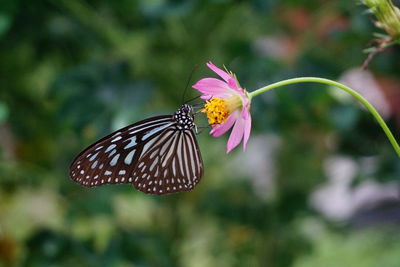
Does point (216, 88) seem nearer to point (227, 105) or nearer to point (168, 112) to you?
point (227, 105)

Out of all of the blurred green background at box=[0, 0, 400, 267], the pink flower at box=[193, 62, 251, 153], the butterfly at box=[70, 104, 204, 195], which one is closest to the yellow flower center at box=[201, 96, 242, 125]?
the pink flower at box=[193, 62, 251, 153]

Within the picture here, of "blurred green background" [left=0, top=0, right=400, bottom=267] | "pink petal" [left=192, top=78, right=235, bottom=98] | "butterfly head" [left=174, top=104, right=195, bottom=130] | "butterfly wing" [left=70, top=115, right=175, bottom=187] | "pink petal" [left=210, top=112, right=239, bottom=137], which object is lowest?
"pink petal" [left=210, top=112, right=239, bottom=137]

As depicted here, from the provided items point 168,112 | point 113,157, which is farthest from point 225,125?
point 168,112

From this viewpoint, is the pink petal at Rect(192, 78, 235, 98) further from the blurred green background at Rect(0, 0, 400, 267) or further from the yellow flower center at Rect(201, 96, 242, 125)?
the blurred green background at Rect(0, 0, 400, 267)

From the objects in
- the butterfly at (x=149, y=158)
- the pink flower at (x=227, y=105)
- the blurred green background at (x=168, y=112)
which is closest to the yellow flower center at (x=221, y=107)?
the pink flower at (x=227, y=105)

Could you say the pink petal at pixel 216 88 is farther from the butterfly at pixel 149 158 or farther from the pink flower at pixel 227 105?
the butterfly at pixel 149 158
